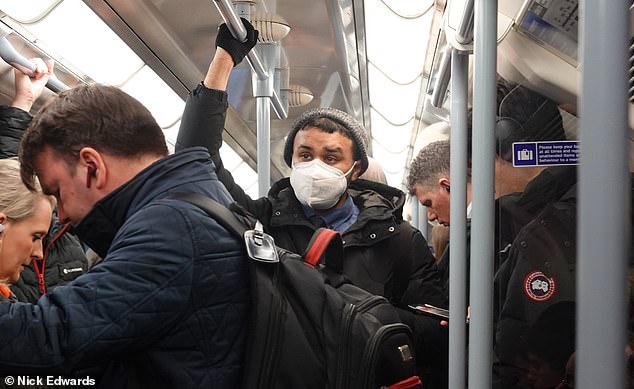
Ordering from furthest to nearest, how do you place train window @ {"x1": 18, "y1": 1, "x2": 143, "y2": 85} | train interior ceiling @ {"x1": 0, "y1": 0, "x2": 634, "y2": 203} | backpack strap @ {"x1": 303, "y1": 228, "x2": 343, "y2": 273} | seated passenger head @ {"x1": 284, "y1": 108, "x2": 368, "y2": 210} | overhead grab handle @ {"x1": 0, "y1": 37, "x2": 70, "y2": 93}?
train window @ {"x1": 18, "y1": 1, "x2": 143, "y2": 85}, overhead grab handle @ {"x1": 0, "y1": 37, "x2": 70, "y2": 93}, seated passenger head @ {"x1": 284, "y1": 108, "x2": 368, "y2": 210}, train interior ceiling @ {"x1": 0, "y1": 0, "x2": 634, "y2": 203}, backpack strap @ {"x1": 303, "y1": 228, "x2": 343, "y2": 273}

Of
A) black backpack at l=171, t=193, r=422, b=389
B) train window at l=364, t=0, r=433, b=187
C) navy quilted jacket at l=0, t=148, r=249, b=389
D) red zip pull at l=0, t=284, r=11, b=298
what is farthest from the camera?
train window at l=364, t=0, r=433, b=187

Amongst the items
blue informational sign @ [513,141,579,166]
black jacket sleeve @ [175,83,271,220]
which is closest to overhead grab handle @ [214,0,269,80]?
black jacket sleeve @ [175,83,271,220]

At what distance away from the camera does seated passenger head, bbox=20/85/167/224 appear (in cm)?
152

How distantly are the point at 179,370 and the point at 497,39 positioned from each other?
1.23 meters

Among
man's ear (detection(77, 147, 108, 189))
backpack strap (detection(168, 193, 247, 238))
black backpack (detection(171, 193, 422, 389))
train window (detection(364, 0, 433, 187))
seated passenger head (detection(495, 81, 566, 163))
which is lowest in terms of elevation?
black backpack (detection(171, 193, 422, 389))

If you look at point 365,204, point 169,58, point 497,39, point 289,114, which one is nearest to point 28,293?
point 365,204

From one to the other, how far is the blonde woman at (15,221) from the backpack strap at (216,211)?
A: 97 centimetres

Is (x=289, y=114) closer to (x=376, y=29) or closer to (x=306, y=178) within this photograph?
(x=376, y=29)

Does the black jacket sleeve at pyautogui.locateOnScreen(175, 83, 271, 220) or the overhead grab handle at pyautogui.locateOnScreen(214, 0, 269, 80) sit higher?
the overhead grab handle at pyautogui.locateOnScreen(214, 0, 269, 80)

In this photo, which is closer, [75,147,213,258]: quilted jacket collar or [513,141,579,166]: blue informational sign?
[75,147,213,258]: quilted jacket collar

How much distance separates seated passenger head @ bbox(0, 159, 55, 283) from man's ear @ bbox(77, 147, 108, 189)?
2.60ft

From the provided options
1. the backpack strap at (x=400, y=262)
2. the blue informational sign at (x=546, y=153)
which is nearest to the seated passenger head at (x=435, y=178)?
the backpack strap at (x=400, y=262)

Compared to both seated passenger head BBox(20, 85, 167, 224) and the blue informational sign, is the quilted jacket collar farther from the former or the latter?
the blue informational sign

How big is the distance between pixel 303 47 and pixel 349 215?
211cm
